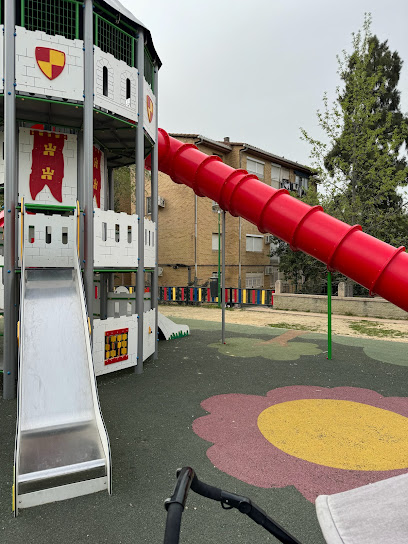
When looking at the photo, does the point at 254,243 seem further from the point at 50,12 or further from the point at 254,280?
the point at 50,12

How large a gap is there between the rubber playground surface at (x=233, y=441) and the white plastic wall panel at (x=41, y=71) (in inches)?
213

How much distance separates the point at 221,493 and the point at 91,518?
2316mm

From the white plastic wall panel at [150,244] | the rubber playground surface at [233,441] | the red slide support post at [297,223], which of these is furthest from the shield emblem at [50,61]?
the rubber playground surface at [233,441]

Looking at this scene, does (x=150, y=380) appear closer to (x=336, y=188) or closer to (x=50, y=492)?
(x=50, y=492)

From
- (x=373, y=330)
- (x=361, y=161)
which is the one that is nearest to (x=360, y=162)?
(x=361, y=161)

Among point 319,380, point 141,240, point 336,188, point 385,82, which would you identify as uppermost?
point 385,82

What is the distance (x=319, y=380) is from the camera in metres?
7.88

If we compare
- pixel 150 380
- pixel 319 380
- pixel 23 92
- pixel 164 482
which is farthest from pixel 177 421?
pixel 23 92

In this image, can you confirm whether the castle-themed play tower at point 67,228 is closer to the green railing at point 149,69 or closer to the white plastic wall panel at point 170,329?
the green railing at point 149,69

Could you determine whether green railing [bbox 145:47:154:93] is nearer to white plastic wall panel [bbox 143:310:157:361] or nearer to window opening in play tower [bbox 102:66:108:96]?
window opening in play tower [bbox 102:66:108:96]

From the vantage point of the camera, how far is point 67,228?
705 cm

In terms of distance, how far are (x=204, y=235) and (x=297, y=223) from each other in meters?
20.1

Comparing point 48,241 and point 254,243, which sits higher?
point 254,243

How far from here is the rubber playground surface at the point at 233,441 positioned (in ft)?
11.1
